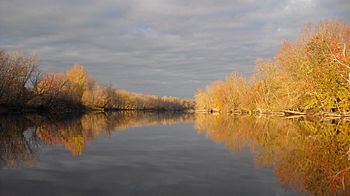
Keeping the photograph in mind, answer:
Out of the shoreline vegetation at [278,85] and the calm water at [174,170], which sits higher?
the shoreline vegetation at [278,85]

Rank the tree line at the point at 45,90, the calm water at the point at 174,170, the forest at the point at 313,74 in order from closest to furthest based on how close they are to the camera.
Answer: the calm water at the point at 174,170, the forest at the point at 313,74, the tree line at the point at 45,90

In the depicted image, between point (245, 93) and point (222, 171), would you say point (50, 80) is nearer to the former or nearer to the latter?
point (245, 93)

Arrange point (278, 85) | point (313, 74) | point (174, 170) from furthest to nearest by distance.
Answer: point (278, 85)
point (313, 74)
point (174, 170)

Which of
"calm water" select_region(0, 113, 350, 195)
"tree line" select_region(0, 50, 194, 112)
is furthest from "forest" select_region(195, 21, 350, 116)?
"tree line" select_region(0, 50, 194, 112)

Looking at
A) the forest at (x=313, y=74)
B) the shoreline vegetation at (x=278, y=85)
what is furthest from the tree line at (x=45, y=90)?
the forest at (x=313, y=74)

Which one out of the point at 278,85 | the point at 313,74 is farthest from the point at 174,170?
the point at 278,85

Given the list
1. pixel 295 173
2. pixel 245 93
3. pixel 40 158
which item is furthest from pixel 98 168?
pixel 245 93

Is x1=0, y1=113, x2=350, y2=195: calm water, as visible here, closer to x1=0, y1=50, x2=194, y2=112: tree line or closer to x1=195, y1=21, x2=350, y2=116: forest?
x1=195, y1=21, x2=350, y2=116: forest

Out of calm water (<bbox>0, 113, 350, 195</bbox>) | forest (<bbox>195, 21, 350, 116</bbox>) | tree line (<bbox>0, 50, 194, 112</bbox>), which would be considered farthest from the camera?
tree line (<bbox>0, 50, 194, 112</bbox>)

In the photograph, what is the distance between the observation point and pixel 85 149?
16.4 m

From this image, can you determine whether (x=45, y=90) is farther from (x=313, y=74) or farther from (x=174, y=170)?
(x=174, y=170)

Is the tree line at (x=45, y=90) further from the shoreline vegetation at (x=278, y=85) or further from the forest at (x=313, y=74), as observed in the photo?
the forest at (x=313, y=74)

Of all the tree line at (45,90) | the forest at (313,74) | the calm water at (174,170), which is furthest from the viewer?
the tree line at (45,90)

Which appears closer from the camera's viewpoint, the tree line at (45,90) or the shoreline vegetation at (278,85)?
the shoreline vegetation at (278,85)
